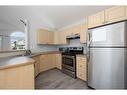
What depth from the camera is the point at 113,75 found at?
2.07m

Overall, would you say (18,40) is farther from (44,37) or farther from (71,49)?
(71,49)

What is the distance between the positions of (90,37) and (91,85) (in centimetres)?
124

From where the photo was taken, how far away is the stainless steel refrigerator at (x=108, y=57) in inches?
75.8

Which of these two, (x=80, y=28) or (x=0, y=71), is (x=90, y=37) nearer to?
(x=80, y=28)

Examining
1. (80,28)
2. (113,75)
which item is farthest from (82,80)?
(80,28)

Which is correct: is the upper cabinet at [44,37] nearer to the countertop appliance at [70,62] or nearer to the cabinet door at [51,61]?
the cabinet door at [51,61]

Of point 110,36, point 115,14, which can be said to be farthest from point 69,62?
point 115,14

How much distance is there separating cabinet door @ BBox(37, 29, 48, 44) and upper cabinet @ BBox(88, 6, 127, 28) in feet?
8.68

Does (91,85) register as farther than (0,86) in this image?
Yes

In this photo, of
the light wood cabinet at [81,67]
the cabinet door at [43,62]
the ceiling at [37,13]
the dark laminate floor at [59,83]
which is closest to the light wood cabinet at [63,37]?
the ceiling at [37,13]

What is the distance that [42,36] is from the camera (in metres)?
4.76

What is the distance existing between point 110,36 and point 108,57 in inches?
17.6

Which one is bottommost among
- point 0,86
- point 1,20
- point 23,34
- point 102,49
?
point 0,86
